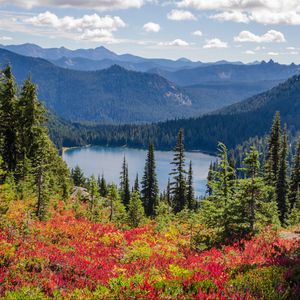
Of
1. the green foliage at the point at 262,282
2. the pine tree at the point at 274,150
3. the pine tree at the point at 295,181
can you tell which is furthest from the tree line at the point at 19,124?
the pine tree at the point at 295,181

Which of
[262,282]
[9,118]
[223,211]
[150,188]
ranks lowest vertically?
[150,188]

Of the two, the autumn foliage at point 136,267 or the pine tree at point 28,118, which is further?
the pine tree at point 28,118

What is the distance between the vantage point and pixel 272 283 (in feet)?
37.0

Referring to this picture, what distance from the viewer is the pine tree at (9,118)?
4320 cm

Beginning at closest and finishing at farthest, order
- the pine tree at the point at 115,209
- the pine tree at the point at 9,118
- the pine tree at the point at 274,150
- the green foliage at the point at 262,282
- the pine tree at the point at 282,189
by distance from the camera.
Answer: the green foliage at the point at 262,282, the pine tree at the point at 115,209, the pine tree at the point at 9,118, the pine tree at the point at 282,189, the pine tree at the point at 274,150

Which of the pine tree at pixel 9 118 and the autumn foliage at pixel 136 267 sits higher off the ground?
the pine tree at pixel 9 118

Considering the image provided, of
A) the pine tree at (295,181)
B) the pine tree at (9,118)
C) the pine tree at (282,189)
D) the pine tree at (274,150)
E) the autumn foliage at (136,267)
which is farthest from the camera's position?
the pine tree at (295,181)

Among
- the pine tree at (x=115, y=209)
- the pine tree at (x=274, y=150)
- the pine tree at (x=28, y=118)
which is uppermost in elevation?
the pine tree at (x=28, y=118)

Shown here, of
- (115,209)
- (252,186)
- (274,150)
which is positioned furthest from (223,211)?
(274,150)

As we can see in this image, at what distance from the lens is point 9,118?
4338cm

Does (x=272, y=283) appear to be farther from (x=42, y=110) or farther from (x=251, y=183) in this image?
(x=42, y=110)

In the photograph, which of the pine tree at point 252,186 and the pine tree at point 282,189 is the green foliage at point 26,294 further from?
the pine tree at point 282,189

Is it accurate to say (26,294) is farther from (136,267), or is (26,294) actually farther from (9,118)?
(9,118)

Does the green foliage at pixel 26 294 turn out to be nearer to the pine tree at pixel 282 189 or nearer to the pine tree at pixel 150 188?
the pine tree at pixel 282 189
